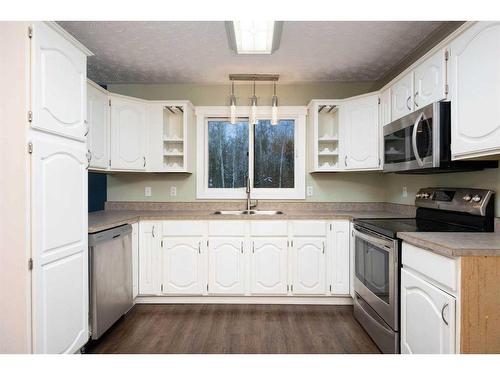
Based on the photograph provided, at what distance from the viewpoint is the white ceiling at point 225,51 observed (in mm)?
2084

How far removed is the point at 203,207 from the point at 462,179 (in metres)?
2.38

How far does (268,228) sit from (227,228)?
38cm

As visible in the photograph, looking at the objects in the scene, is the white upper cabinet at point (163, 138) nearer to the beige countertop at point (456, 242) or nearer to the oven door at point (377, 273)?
the oven door at point (377, 273)

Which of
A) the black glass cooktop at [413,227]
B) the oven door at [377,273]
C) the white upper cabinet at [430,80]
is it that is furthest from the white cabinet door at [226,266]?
the white upper cabinet at [430,80]

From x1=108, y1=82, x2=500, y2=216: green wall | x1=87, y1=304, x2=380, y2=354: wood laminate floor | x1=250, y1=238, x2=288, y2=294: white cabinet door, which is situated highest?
x1=108, y1=82, x2=500, y2=216: green wall

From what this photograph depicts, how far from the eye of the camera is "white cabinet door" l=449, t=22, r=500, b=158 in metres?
1.35

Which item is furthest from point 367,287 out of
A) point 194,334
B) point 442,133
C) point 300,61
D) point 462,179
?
point 300,61

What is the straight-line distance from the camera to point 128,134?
2836 millimetres

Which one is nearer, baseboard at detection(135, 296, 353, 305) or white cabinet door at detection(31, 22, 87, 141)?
white cabinet door at detection(31, 22, 87, 141)

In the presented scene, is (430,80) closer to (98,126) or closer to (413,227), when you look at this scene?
(413,227)

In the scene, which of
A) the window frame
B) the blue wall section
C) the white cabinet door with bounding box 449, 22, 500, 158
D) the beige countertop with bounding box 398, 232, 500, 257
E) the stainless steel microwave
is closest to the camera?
the beige countertop with bounding box 398, 232, 500, 257

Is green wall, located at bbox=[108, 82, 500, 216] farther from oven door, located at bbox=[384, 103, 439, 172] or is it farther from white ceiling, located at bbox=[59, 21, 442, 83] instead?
oven door, located at bbox=[384, 103, 439, 172]

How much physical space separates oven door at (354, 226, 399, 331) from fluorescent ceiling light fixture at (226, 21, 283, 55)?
1.51m

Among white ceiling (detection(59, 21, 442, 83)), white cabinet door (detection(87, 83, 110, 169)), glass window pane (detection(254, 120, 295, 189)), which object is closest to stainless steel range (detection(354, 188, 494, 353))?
glass window pane (detection(254, 120, 295, 189))
